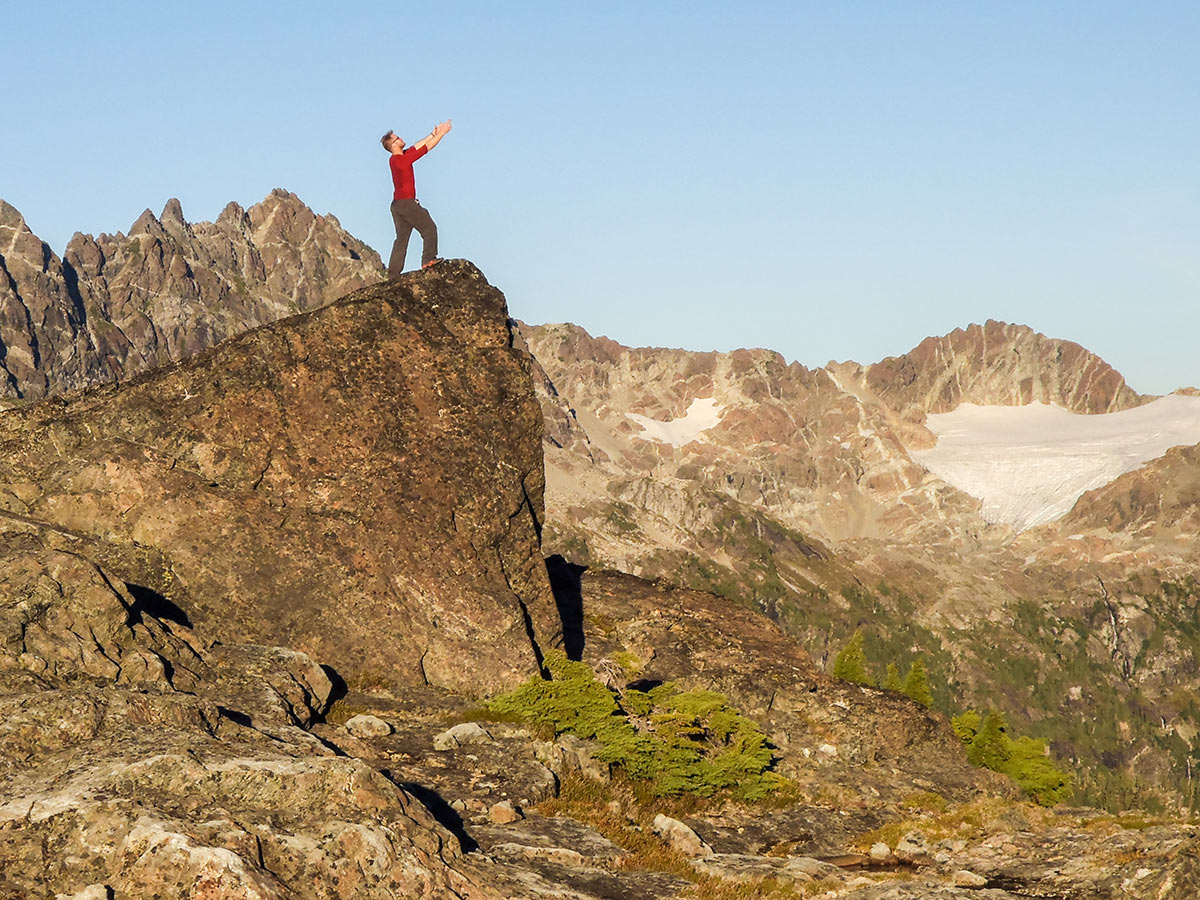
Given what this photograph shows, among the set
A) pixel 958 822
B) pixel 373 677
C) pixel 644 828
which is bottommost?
pixel 958 822

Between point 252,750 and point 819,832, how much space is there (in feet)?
47.8

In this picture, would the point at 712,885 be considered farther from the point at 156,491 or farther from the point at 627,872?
the point at 156,491

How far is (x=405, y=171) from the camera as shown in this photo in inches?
1446

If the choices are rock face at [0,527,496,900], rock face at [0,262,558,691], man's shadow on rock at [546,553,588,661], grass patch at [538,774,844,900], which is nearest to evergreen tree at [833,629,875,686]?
man's shadow on rock at [546,553,588,661]

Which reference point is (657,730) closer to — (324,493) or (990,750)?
(324,493)

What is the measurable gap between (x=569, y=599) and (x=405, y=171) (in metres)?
17.0

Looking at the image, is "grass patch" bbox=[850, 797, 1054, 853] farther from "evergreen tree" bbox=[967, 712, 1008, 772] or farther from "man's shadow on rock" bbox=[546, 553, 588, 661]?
"man's shadow on rock" bbox=[546, 553, 588, 661]

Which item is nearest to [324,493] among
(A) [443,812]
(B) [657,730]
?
(B) [657,730]

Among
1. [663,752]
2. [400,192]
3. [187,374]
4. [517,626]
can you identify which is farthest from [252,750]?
[400,192]

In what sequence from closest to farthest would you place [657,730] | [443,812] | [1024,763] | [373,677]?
[443,812], [657,730], [373,677], [1024,763]

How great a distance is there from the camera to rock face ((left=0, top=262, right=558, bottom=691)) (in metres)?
32.0

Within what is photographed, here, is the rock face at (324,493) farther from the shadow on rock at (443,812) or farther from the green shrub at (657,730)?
the shadow on rock at (443,812)

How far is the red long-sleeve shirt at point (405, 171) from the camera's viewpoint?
36188 mm

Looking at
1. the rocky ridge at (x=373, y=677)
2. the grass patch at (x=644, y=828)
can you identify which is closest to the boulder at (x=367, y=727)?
the rocky ridge at (x=373, y=677)
